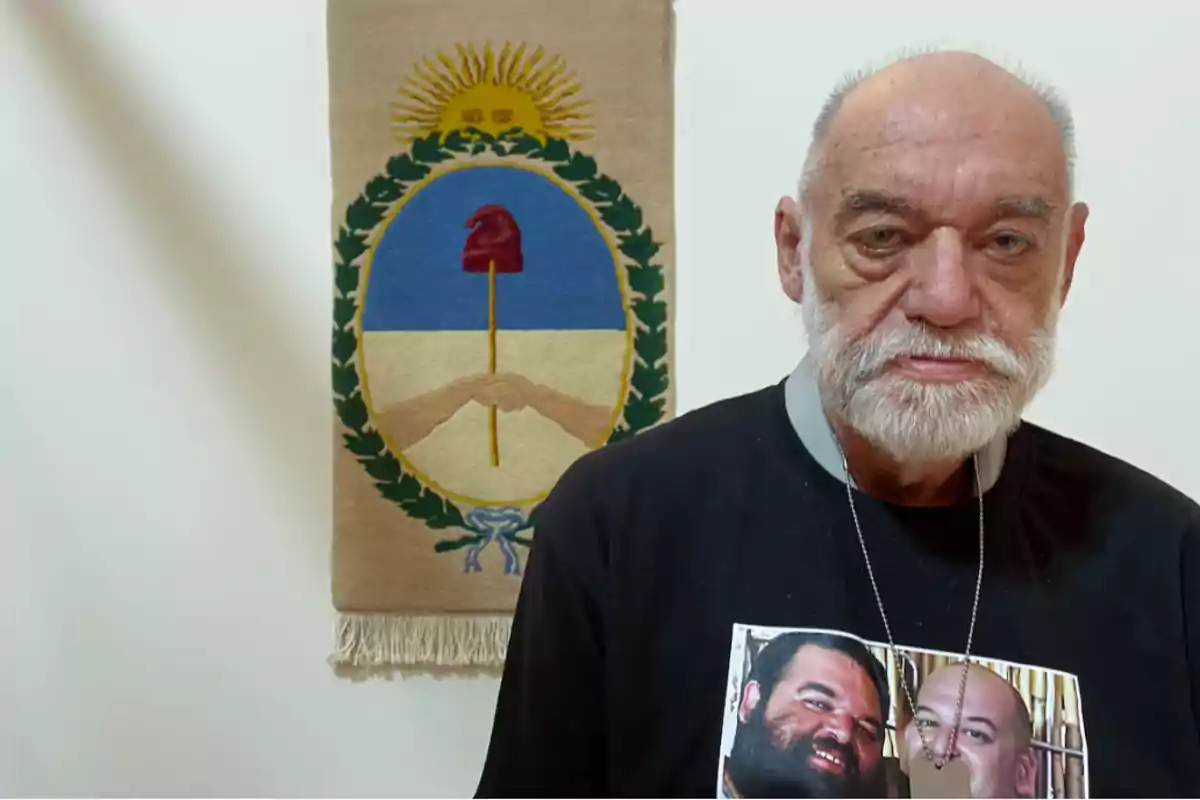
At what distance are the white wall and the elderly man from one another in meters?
0.40

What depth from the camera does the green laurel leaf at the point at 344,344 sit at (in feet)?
4.08

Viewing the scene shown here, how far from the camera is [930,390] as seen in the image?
0.75 m

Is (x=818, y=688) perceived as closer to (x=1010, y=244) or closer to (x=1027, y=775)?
(x=1027, y=775)

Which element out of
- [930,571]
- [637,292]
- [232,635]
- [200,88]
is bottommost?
[232,635]

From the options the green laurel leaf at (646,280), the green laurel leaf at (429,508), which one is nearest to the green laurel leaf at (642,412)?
the green laurel leaf at (646,280)

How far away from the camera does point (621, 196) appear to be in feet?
3.99

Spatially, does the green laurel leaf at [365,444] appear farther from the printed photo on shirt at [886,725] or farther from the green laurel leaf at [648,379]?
the printed photo on shirt at [886,725]

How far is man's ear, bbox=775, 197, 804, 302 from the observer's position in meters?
0.86

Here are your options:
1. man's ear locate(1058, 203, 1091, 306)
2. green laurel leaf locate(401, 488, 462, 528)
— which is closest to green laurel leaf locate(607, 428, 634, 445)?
green laurel leaf locate(401, 488, 462, 528)

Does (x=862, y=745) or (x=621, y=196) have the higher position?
(x=621, y=196)

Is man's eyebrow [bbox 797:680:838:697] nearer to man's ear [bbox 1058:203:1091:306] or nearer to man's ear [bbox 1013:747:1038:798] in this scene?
man's ear [bbox 1013:747:1038:798]

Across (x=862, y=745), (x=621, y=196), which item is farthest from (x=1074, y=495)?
(x=621, y=196)

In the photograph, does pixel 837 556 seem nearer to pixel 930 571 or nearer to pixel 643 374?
pixel 930 571

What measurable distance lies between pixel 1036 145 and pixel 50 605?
1.40 m
